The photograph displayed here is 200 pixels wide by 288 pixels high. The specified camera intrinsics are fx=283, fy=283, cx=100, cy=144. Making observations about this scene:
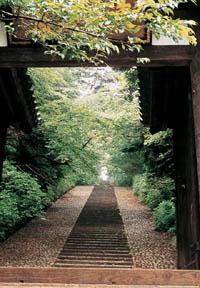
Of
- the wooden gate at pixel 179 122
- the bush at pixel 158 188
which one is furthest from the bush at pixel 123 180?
the wooden gate at pixel 179 122

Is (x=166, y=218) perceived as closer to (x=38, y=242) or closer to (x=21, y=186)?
(x=38, y=242)

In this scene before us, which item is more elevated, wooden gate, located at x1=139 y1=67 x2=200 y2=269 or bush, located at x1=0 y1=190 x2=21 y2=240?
wooden gate, located at x1=139 y1=67 x2=200 y2=269

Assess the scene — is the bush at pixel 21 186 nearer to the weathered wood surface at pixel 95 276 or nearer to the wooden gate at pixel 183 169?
the wooden gate at pixel 183 169

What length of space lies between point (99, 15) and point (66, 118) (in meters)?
7.02

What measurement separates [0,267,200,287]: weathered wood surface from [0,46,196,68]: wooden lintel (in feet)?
8.03

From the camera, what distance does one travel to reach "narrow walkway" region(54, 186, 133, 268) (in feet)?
22.1

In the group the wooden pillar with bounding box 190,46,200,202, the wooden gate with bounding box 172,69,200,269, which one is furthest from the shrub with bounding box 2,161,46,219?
the wooden pillar with bounding box 190,46,200,202

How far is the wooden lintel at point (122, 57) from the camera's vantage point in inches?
144

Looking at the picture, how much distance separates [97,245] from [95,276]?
5902 mm

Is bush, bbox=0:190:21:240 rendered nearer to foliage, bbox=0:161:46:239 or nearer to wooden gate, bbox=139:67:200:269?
foliage, bbox=0:161:46:239

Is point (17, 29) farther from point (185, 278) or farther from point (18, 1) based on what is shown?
point (185, 278)

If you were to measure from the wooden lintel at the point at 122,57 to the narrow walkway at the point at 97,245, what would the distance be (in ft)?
15.2

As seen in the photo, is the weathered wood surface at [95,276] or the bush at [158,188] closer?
the weathered wood surface at [95,276]

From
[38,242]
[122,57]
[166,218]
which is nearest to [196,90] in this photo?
[122,57]
